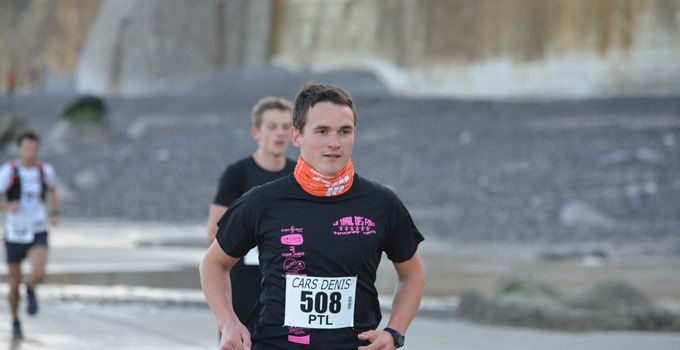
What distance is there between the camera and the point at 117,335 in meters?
10.6

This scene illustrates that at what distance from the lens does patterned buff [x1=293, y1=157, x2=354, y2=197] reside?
15.1 feet

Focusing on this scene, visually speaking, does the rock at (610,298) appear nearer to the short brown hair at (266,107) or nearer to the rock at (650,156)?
the short brown hair at (266,107)

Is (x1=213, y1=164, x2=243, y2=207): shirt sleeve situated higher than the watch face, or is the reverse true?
(x1=213, y1=164, x2=243, y2=207): shirt sleeve

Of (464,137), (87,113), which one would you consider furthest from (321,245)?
(87,113)

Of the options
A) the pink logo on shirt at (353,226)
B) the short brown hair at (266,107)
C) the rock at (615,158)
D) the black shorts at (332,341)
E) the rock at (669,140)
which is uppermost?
the rock at (669,140)

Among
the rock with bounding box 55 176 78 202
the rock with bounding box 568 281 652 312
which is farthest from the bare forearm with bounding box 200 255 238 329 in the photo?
the rock with bounding box 55 176 78 202

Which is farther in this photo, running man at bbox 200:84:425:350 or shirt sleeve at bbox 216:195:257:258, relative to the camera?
shirt sleeve at bbox 216:195:257:258

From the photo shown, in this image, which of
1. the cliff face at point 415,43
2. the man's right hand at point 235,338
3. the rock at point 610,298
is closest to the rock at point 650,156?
the cliff face at point 415,43

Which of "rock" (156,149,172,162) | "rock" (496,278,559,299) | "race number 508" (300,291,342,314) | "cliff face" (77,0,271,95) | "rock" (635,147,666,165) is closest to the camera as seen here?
"race number 508" (300,291,342,314)

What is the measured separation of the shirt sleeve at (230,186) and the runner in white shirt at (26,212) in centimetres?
387

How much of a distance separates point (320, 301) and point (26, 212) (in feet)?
22.4

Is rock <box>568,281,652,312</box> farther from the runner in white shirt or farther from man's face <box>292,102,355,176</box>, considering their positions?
man's face <box>292,102,355,176</box>

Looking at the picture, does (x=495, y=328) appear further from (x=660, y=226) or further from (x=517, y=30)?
(x=517, y=30)

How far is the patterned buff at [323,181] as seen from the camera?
4.59 metres
